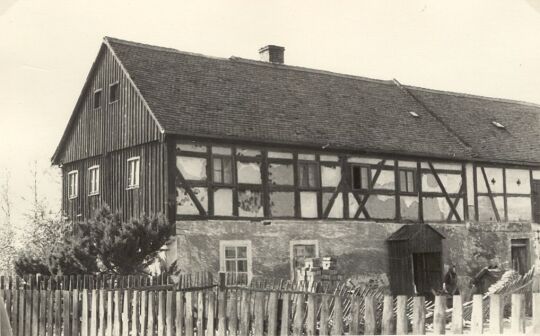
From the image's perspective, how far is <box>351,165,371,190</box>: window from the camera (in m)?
22.0

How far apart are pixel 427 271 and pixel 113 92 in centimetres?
1149

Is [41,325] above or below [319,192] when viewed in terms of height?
below

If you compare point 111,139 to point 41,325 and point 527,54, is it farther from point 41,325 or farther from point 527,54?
point 527,54

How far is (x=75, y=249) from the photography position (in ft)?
51.7

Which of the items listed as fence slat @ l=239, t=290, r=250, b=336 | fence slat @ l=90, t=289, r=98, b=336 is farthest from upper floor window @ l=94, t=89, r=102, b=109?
fence slat @ l=239, t=290, r=250, b=336

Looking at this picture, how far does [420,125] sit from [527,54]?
13399 mm

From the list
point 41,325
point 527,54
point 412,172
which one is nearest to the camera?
point 41,325

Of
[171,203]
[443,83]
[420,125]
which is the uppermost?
[443,83]

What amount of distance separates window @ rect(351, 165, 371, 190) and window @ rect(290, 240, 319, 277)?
8.14 ft

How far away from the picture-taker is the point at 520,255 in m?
25.5

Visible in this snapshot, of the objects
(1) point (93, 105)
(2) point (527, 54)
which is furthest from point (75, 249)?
(2) point (527, 54)

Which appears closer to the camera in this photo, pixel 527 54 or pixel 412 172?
pixel 527 54

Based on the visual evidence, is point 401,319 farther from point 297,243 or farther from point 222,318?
point 297,243

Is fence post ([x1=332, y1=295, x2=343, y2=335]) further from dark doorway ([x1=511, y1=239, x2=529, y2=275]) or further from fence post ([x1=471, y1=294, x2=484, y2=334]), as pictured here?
dark doorway ([x1=511, y1=239, x2=529, y2=275])
